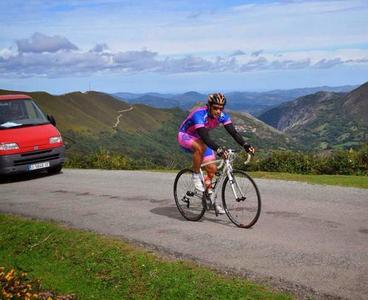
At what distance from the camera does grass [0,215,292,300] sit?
241 inches

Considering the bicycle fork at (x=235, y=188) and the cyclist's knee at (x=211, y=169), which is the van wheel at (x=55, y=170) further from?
the bicycle fork at (x=235, y=188)

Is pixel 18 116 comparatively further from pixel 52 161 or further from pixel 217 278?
pixel 217 278

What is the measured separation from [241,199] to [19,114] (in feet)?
35.1

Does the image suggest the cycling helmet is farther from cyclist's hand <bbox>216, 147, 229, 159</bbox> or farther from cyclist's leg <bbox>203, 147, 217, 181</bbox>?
cyclist's leg <bbox>203, 147, 217, 181</bbox>

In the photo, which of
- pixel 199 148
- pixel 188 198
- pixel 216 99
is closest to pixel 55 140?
pixel 188 198

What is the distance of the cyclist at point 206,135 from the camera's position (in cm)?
845

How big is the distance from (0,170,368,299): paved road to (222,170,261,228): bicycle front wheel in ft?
0.68

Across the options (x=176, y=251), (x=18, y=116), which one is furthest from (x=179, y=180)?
(x=18, y=116)

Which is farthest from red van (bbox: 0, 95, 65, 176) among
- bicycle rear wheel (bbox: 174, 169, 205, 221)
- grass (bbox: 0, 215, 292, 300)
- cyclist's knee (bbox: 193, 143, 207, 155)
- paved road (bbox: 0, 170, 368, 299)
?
cyclist's knee (bbox: 193, 143, 207, 155)

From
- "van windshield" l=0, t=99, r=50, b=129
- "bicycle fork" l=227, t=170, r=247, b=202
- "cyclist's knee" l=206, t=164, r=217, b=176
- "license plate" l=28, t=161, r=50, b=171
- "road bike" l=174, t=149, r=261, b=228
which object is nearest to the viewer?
"road bike" l=174, t=149, r=261, b=228

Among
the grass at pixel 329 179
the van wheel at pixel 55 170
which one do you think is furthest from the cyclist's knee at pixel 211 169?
the van wheel at pixel 55 170

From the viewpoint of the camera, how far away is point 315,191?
11.3 meters

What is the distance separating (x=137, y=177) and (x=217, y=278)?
9056 millimetres

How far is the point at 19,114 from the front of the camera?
16719mm
